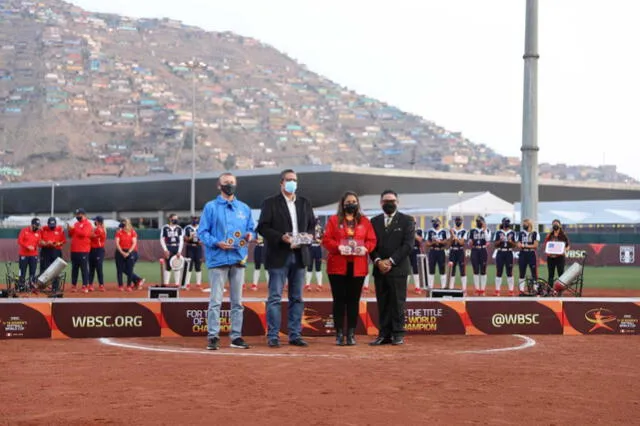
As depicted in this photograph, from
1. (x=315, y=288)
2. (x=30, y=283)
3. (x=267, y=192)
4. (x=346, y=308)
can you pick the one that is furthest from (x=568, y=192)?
(x=346, y=308)

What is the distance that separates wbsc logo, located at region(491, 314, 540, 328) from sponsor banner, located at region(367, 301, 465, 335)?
0.60 meters

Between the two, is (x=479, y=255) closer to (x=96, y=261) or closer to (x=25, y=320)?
(x=96, y=261)

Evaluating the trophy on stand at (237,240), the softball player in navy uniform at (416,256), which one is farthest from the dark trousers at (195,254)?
the trophy on stand at (237,240)

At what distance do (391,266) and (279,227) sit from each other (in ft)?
5.37

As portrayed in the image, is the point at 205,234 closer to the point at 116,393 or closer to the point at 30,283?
the point at 116,393

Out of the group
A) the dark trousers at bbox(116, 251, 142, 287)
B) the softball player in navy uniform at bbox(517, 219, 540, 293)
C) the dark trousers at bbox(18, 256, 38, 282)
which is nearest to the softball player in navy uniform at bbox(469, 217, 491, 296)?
the softball player in navy uniform at bbox(517, 219, 540, 293)

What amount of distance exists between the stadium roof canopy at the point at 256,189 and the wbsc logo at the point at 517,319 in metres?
58.7

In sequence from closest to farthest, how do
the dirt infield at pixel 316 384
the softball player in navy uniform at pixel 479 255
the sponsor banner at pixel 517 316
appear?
the dirt infield at pixel 316 384 → the sponsor banner at pixel 517 316 → the softball player in navy uniform at pixel 479 255

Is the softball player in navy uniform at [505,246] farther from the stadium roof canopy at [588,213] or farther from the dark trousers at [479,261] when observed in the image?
the stadium roof canopy at [588,213]

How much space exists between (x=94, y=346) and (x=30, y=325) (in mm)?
1628

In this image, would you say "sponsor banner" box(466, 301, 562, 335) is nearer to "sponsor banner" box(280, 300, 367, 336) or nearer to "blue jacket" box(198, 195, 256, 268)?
"sponsor banner" box(280, 300, 367, 336)

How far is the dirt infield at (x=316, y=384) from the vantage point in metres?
8.16

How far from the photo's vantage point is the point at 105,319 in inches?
564

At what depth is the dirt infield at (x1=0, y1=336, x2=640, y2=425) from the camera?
8.16 metres
